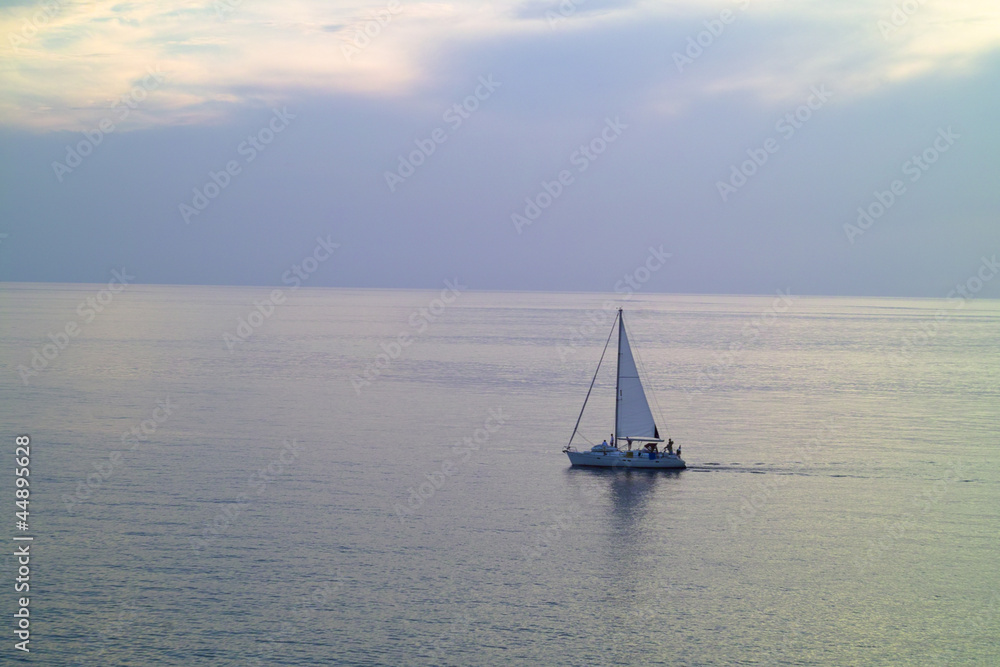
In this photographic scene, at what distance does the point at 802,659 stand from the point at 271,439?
56.5 metres

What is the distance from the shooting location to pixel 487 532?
2244 inches

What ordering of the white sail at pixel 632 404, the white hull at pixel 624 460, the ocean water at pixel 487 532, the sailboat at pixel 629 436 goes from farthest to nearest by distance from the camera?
the white sail at pixel 632 404, the sailboat at pixel 629 436, the white hull at pixel 624 460, the ocean water at pixel 487 532

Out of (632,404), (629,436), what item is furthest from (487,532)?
(632,404)

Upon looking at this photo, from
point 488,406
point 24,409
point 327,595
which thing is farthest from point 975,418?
point 24,409

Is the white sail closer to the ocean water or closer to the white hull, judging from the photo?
the white hull

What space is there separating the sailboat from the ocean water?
162 centimetres

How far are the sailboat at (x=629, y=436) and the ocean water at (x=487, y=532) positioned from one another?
1.62 m

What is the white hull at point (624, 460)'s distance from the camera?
77812 millimetres

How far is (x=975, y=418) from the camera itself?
10425 centimetres

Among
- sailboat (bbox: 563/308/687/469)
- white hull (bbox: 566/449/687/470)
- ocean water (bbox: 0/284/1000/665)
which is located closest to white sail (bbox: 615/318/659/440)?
sailboat (bbox: 563/308/687/469)

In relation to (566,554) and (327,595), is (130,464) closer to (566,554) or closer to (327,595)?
(327,595)

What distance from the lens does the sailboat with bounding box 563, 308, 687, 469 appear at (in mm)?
78000

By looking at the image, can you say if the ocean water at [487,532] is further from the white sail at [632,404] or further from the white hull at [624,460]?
→ the white sail at [632,404]

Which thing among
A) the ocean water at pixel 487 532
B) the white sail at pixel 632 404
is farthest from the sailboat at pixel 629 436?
the ocean water at pixel 487 532
